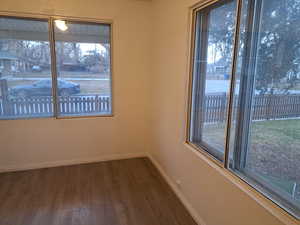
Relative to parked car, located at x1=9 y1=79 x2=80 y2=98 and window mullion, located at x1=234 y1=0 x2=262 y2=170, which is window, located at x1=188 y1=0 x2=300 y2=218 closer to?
window mullion, located at x1=234 y1=0 x2=262 y2=170

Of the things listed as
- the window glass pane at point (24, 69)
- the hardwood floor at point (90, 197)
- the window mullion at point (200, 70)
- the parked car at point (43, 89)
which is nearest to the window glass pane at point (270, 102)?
the window mullion at point (200, 70)

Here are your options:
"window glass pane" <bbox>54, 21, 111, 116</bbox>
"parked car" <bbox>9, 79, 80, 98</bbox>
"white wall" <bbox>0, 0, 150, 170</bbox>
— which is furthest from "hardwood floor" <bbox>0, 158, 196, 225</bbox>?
"parked car" <bbox>9, 79, 80, 98</bbox>

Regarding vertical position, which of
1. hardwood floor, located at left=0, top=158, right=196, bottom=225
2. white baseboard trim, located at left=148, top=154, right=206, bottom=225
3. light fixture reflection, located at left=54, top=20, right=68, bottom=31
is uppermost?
light fixture reflection, located at left=54, top=20, right=68, bottom=31

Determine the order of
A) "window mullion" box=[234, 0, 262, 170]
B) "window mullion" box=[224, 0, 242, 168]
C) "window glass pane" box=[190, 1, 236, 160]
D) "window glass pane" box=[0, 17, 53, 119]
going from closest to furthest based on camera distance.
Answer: "window mullion" box=[234, 0, 262, 170] → "window mullion" box=[224, 0, 242, 168] → "window glass pane" box=[190, 1, 236, 160] → "window glass pane" box=[0, 17, 53, 119]

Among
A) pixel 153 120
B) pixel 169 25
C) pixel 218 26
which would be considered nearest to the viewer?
pixel 218 26

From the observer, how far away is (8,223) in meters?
2.05

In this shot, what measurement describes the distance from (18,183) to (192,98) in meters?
2.58

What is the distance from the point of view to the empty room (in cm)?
135

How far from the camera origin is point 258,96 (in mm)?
1442

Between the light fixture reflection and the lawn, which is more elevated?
the light fixture reflection

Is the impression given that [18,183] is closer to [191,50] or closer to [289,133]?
[191,50]

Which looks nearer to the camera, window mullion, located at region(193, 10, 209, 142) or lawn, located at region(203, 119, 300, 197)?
lawn, located at region(203, 119, 300, 197)

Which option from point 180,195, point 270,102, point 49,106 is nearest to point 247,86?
point 270,102

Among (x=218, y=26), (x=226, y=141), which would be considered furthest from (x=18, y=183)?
(x=218, y=26)
